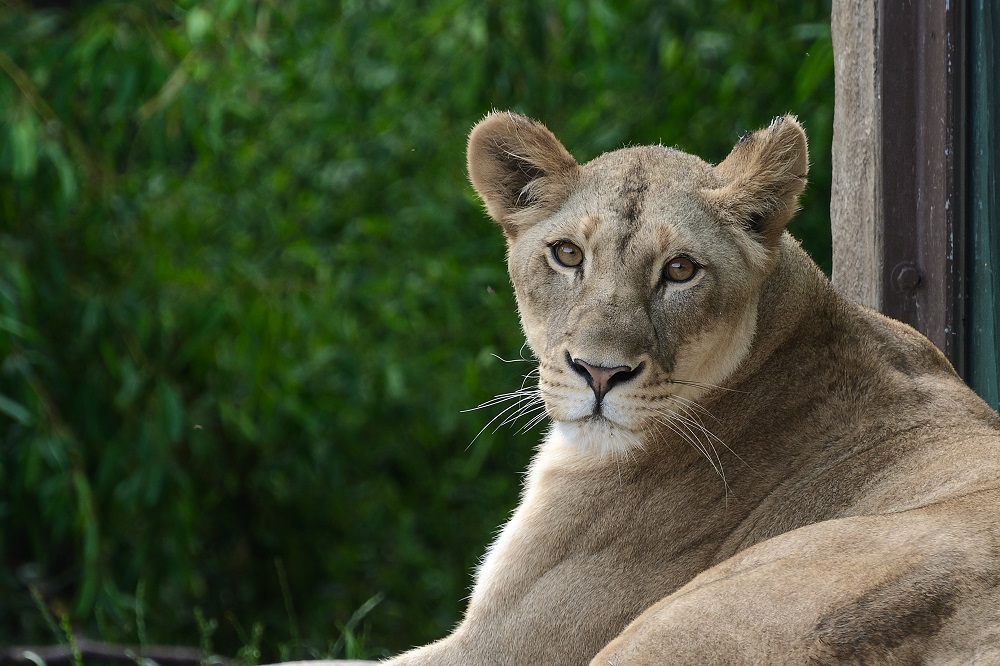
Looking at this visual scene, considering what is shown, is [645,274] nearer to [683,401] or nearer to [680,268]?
[680,268]

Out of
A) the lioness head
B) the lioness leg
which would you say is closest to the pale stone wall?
the lioness head

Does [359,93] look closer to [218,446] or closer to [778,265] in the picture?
[218,446]

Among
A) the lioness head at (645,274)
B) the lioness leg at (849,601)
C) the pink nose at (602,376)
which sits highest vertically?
the lioness head at (645,274)

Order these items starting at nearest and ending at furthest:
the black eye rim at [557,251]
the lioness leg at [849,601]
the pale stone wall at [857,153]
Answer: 1. the lioness leg at [849,601]
2. the black eye rim at [557,251]
3. the pale stone wall at [857,153]

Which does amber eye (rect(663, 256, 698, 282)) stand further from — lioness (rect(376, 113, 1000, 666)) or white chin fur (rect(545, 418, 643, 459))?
white chin fur (rect(545, 418, 643, 459))

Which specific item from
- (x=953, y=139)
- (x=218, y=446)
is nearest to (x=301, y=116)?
(x=218, y=446)

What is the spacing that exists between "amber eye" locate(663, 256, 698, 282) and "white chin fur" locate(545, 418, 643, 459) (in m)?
0.37

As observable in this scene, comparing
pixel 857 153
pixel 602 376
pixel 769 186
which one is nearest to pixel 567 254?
pixel 602 376

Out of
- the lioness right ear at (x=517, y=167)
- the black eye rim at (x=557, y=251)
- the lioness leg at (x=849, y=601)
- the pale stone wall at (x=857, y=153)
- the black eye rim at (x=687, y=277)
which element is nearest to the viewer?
the lioness leg at (x=849, y=601)

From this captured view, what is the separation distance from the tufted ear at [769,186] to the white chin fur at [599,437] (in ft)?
1.84

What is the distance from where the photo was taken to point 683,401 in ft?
9.82

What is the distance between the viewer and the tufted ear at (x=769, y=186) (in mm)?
3008

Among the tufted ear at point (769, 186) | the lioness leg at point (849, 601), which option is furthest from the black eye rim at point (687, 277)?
the lioness leg at point (849, 601)

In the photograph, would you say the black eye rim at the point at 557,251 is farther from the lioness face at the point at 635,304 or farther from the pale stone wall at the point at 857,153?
the pale stone wall at the point at 857,153
